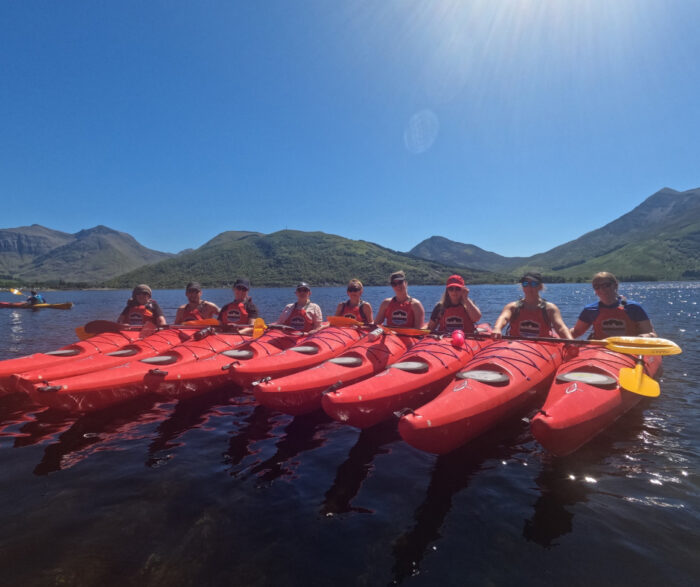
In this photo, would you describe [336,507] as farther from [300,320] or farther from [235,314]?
[235,314]

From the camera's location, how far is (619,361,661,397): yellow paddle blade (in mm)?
4574

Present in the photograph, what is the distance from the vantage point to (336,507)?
3887 millimetres

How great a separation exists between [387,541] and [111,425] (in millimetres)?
5172

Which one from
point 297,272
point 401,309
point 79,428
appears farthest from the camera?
point 297,272

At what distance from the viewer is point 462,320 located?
789 cm

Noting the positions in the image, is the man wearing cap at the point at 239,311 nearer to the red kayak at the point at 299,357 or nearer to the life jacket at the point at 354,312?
the red kayak at the point at 299,357

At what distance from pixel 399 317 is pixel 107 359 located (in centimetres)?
620

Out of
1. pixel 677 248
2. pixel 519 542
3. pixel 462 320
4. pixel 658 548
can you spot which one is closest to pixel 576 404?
pixel 658 548

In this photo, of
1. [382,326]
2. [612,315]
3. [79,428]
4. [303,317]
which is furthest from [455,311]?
[79,428]

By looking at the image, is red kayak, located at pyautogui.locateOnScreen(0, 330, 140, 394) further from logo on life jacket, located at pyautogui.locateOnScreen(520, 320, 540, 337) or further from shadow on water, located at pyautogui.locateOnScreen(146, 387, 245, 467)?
logo on life jacket, located at pyautogui.locateOnScreen(520, 320, 540, 337)

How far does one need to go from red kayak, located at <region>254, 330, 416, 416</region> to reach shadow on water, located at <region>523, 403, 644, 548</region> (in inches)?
108

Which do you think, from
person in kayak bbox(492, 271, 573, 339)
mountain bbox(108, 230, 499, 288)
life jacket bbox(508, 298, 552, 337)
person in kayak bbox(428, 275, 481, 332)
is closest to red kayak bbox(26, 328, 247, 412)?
person in kayak bbox(428, 275, 481, 332)

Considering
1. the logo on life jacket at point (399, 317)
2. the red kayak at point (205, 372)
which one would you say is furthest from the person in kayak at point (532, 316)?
the red kayak at point (205, 372)

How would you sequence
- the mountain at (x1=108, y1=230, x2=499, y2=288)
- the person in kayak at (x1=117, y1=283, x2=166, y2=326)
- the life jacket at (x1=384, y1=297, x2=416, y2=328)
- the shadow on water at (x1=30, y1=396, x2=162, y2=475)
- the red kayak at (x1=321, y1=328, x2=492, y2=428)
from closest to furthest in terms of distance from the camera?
the red kayak at (x1=321, y1=328, x2=492, y2=428), the shadow on water at (x1=30, y1=396, x2=162, y2=475), the life jacket at (x1=384, y1=297, x2=416, y2=328), the person in kayak at (x1=117, y1=283, x2=166, y2=326), the mountain at (x1=108, y1=230, x2=499, y2=288)
